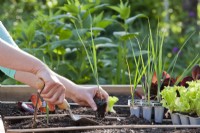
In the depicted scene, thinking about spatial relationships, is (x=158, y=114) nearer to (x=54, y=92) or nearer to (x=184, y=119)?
(x=184, y=119)

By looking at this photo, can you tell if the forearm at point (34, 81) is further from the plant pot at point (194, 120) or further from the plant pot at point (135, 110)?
the plant pot at point (194, 120)

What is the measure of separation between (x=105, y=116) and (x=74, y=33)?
1.52m

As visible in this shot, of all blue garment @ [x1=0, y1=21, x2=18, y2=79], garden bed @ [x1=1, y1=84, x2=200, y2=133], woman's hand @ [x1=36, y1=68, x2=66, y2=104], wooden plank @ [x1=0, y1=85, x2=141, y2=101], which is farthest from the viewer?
wooden plank @ [x1=0, y1=85, x2=141, y2=101]

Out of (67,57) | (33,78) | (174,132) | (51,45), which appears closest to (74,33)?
(51,45)

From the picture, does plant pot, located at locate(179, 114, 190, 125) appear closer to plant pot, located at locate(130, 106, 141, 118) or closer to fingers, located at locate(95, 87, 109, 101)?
plant pot, located at locate(130, 106, 141, 118)

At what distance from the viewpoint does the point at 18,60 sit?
222 centimetres

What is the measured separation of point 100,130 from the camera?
233 cm

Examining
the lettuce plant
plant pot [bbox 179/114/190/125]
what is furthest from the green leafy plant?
plant pot [bbox 179/114/190/125]

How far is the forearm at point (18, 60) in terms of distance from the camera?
2.21 meters

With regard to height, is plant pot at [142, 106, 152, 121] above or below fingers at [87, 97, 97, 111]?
below

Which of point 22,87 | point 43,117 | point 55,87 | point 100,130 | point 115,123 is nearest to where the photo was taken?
point 55,87

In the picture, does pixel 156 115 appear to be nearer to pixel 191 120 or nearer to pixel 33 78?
pixel 191 120

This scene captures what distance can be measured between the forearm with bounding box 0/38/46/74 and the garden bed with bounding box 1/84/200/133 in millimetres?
257

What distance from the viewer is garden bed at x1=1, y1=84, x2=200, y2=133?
2326mm
